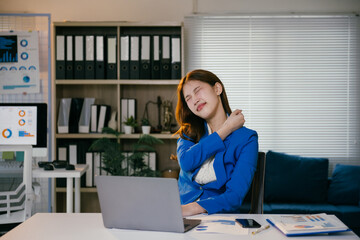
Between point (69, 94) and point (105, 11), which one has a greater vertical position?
point (105, 11)

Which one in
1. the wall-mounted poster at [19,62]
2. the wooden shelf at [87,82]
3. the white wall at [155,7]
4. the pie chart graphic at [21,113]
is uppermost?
the white wall at [155,7]

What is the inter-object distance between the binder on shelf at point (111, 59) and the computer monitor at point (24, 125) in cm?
82

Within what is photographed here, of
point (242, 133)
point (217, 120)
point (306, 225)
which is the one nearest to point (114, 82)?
point (217, 120)

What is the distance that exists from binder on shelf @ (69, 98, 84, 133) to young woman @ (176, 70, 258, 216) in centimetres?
194

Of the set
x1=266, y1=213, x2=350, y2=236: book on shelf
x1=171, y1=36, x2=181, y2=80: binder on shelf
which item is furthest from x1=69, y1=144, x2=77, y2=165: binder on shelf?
x1=266, y1=213, x2=350, y2=236: book on shelf

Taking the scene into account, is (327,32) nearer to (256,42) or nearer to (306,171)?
(256,42)

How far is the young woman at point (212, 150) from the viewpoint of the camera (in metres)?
1.70

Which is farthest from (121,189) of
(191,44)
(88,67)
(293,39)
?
(293,39)

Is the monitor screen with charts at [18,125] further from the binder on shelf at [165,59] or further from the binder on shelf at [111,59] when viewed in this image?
the binder on shelf at [165,59]

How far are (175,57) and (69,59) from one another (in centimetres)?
95

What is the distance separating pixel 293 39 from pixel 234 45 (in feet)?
1.86

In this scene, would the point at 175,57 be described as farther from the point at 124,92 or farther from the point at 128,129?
the point at 128,129

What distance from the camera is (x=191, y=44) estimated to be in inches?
154

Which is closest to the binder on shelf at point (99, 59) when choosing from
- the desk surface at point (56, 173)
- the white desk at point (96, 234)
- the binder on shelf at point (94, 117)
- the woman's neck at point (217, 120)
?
the binder on shelf at point (94, 117)
